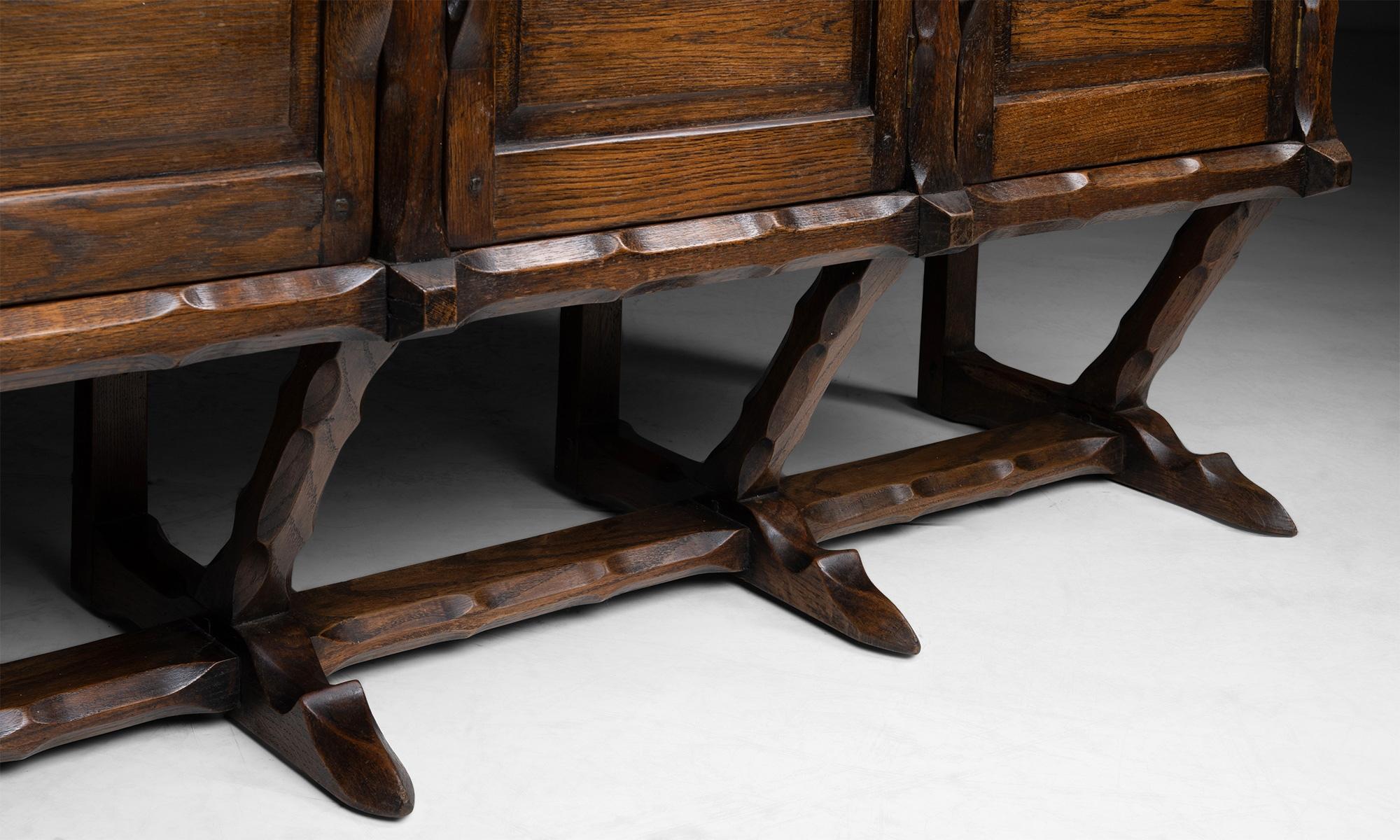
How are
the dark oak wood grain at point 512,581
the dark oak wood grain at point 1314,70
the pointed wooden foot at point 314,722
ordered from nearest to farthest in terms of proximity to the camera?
the pointed wooden foot at point 314,722 < the dark oak wood grain at point 512,581 < the dark oak wood grain at point 1314,70

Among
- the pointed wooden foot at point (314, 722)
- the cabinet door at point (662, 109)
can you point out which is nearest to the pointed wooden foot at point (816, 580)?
the cabinet door at point (662, 109)

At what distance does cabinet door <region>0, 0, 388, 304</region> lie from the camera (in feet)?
5.85

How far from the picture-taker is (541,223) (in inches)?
84.9

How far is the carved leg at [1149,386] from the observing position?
3.25m

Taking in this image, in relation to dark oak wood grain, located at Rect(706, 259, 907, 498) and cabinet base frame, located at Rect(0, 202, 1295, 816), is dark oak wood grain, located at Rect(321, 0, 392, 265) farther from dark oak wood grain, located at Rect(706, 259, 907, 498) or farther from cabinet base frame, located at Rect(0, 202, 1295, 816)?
dark oak wood grain, located at Rect(706, 259, 907, 498)

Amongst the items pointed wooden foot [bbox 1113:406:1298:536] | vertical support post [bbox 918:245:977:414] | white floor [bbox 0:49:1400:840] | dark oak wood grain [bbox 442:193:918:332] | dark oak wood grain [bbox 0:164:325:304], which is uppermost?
→ dark oak wood grain [bbox 0:164:325:304]

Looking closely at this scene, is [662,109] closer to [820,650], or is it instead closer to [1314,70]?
[820,650]

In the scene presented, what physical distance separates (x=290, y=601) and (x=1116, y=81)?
4.95 ft

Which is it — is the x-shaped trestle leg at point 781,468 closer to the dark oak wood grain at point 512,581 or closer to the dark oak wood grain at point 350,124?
the dark oak wood grain at point 512,581

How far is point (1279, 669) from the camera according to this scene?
2697 mm

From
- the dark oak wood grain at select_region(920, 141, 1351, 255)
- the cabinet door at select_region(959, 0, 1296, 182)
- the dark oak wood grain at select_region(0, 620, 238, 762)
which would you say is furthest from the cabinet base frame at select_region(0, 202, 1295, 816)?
the cabinet door at select_region(959, 0, 1296, 182)

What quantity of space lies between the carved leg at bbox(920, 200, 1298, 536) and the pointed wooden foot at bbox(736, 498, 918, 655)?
0.84m

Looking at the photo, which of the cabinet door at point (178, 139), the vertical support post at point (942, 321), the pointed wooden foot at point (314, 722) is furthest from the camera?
the vertical support post at point (942, 321)

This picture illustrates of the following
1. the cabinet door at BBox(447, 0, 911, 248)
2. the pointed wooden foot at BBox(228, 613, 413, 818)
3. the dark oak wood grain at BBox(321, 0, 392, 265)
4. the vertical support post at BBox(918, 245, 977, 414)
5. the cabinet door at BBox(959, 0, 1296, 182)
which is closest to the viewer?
the dark oak wood grain at BBox(321, 0, 392, 265)
